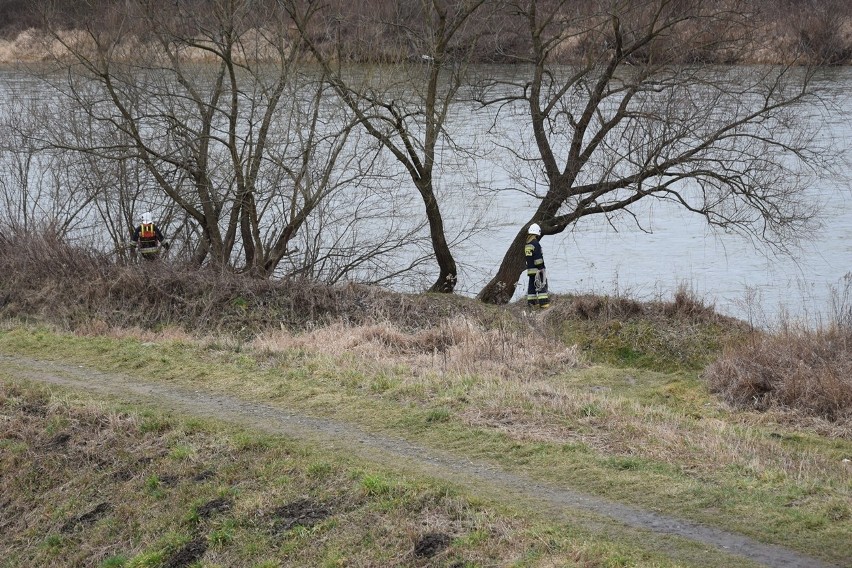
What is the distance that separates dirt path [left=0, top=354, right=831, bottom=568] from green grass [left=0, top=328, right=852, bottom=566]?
153 mm

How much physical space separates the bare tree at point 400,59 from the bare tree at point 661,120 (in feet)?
4.38

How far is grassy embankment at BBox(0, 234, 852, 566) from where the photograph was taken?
693 centimetres

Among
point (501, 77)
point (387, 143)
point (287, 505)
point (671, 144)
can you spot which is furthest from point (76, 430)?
point (501, 77)

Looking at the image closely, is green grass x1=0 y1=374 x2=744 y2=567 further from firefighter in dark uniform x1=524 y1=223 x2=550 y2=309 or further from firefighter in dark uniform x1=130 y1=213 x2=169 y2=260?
firefighter in dark uniform x1=524 y1=223 x2=550 y2=309

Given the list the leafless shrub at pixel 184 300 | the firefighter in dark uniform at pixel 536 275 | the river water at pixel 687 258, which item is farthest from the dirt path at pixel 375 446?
the river water at pixel 687 258

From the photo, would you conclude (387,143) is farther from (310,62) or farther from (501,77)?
(501,77)

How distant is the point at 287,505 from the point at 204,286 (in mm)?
8021

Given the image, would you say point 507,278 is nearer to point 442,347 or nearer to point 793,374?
point 442,347

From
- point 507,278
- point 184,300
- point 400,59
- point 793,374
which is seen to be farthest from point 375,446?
point 507,278

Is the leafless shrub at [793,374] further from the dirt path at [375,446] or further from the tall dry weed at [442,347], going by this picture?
the dirt path at [375,446]

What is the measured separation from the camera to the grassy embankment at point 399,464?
273 inches

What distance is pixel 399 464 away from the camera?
8.12m

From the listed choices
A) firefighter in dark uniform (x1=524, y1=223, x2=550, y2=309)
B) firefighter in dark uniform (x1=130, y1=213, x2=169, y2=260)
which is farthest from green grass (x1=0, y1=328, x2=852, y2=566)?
firefighter in dark uniform (x1=130, y1=213, x2=169, y2=260)

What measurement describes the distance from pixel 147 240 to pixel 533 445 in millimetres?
11214
